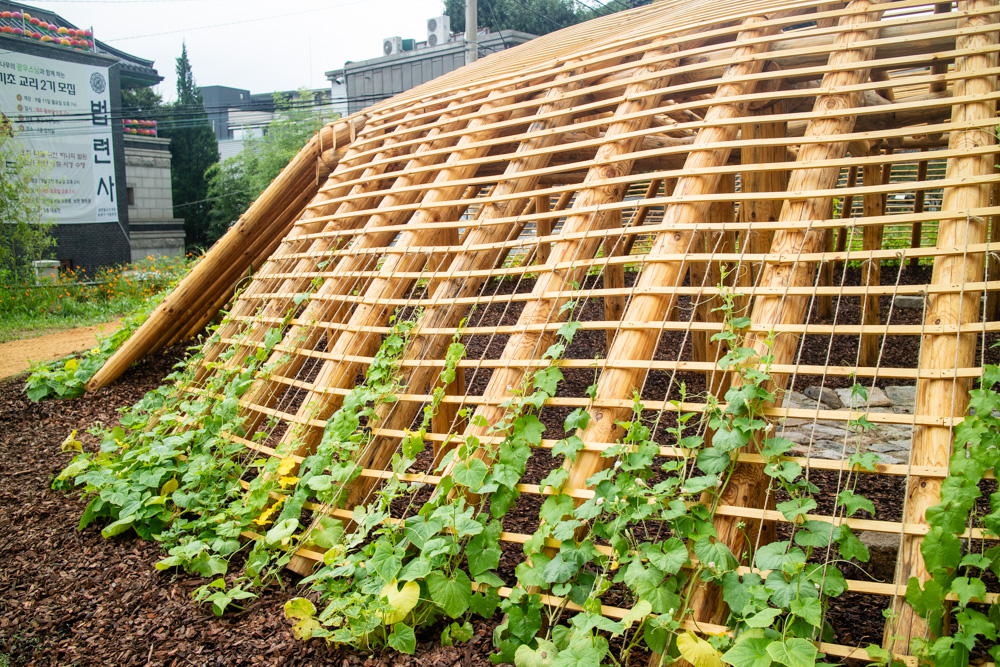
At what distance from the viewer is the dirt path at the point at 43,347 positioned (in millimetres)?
6312

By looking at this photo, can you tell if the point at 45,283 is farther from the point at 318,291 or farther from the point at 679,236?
the point at 679,236

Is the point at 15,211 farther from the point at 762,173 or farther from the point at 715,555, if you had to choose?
the point at 715,555

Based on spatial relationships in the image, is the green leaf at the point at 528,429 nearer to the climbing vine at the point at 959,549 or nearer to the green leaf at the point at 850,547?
the green leaf at the point at 850,547

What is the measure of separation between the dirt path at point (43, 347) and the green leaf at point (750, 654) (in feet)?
20.5

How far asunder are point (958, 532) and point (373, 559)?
167cm

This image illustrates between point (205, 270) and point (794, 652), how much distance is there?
192 inches

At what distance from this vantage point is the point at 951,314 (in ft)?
6.35

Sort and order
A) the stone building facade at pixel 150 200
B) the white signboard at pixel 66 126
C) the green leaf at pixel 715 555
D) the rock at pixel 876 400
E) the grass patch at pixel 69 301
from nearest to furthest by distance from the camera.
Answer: the green leaf at pixel 715 555 → the rock at pixel 876 400 → the grass patch at pixel 69 301 → the white signboard at pixel 66 126 → the stone building facade at pixel 150 200

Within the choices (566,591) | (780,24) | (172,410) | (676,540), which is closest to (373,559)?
(566,591)

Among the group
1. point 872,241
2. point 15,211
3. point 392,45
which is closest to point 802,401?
point 872,241

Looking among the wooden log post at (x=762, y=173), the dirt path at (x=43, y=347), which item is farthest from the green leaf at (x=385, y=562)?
the dirt path at (x=43, y=347)

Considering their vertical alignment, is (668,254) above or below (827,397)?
above

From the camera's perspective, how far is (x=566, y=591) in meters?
1.92

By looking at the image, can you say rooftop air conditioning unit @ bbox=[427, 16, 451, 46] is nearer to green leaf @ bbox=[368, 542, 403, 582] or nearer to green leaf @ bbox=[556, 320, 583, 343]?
green leaf @ bbox=[556, 320, 583, 343]
